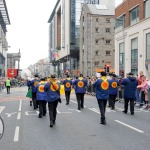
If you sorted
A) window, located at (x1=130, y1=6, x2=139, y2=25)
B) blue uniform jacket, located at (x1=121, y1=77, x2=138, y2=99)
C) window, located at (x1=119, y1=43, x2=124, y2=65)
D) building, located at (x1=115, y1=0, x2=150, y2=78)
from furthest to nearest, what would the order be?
window, located at (x1=119, y1=43, x2=124, y2=65) → window, located at (x1=130, y1=6, x2=139, y2=25) → building, located at (x1=115, y1=0, x2=150, y2=78) → blue uniform jacket, located at (x1=121, y1=77, x2=138, y2=99)

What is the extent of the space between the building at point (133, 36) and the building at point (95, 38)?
27.4 meters

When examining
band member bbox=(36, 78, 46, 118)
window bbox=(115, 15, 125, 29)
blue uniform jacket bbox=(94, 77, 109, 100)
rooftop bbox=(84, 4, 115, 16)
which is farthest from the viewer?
rooftop bbox=(84, 4, 115, 16)

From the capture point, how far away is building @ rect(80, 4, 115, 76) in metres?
71.6

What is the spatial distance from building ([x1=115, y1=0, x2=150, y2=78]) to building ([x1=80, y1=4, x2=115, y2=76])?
2735cm

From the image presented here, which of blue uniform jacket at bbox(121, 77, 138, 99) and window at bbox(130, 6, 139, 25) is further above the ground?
window at bbox(130, 6, 139, 25)

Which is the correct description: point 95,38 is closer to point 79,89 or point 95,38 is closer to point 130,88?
point 79,89

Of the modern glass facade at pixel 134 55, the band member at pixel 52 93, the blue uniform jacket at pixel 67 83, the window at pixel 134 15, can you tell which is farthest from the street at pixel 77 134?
the window at pixel 134 15

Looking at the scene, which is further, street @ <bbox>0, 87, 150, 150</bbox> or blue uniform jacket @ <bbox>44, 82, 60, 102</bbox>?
blue uniform jacket @ <bbox>44, 82, 60, 102</bbox>

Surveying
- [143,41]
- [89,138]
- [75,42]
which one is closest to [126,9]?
[143,41]

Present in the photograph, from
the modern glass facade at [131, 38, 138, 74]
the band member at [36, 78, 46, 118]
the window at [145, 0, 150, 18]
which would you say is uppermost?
the window at [145, 0, 150, 18]

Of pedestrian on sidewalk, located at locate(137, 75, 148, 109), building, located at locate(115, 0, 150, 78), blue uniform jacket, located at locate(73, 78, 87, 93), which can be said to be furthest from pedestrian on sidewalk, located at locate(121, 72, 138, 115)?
building, located at locate(115, 0, 150, 78)

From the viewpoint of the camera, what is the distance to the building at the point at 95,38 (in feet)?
235

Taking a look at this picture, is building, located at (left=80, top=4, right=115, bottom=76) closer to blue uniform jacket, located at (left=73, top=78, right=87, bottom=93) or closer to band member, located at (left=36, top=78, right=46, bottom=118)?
blue uniform jacket, located at (left=73, top=78, right=87, bottom=93)

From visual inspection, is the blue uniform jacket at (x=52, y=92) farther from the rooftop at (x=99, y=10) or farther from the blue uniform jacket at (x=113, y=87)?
the rooftop at (x=99, y=10)
